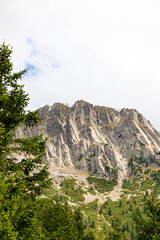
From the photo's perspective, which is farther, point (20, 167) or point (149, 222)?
point (149, 222)

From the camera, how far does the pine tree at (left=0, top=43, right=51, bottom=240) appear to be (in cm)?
814

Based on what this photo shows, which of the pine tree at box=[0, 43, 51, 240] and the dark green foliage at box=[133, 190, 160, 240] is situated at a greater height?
the pine tree at box=[0, 43, 51, 240]

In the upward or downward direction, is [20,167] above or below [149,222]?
above

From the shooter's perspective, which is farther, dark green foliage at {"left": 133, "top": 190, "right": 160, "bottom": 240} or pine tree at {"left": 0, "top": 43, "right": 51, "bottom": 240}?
dark green foliage at {"left": 133, "top": 190, "right": 160, "bottom": 240}

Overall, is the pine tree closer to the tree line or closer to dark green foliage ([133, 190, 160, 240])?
the tree line

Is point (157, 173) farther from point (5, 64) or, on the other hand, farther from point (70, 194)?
point (5, 64)

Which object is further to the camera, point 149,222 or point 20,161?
point 149,222

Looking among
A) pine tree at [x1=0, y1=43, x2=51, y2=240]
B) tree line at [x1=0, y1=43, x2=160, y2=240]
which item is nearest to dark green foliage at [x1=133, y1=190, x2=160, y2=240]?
tree line at [x1=0, y1=43, x2=160, y2=240]

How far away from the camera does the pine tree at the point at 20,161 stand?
26.7 ft

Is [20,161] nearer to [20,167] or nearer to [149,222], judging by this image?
[20,167]

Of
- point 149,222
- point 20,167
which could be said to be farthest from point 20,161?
point 149,222

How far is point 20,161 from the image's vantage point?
9.62 m

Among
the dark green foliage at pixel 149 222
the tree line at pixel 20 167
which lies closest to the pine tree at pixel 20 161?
the tree line at pixel 20 167

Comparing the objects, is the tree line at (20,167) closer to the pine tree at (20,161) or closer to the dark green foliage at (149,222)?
the pine tree at (20,161)
